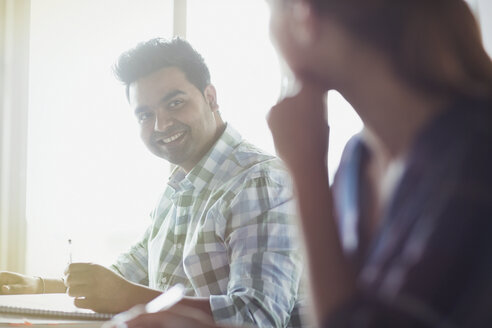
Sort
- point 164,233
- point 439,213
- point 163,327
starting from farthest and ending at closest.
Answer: point 164,233, point 163,327, point 439,213

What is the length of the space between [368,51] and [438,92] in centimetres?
7

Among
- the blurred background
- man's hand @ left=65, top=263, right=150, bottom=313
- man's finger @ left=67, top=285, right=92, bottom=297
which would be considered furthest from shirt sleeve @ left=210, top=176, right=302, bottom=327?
the blurred background

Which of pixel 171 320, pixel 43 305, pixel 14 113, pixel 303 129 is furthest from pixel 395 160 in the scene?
pixel 14 113

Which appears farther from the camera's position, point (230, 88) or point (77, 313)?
point (230, 88)

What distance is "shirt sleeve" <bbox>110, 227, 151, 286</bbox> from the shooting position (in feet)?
6.19

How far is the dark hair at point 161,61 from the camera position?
1817 millimetres

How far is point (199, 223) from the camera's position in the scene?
1.50m

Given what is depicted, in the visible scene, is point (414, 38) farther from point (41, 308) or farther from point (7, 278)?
point (7, 278)

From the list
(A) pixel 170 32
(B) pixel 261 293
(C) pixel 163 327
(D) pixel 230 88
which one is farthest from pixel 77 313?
(A) pixel 170 32

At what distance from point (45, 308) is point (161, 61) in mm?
883

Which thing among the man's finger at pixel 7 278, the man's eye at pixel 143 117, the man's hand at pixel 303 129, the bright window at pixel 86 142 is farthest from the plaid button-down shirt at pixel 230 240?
the bright window at pixel 86 142

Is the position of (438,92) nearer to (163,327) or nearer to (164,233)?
(163,327)

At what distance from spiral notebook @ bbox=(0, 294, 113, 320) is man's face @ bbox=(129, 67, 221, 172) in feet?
1.96

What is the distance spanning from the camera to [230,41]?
125 inches
